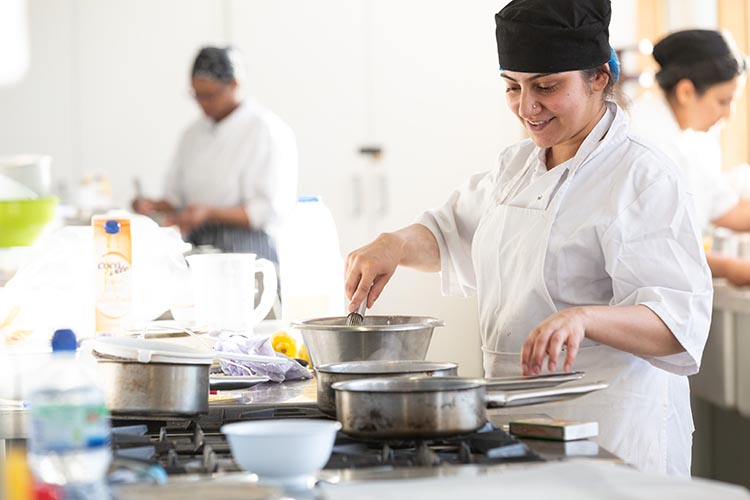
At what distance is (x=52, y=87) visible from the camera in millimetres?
5004

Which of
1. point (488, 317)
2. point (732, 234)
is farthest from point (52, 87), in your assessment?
point (488, 317)

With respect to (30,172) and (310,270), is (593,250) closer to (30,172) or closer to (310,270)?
(310,270)

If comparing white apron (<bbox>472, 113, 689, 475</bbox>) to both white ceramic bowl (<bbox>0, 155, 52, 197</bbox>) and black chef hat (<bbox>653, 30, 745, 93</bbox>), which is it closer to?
white ceramic bowl (<bbox>0, 155, 52, 197</bbox>)

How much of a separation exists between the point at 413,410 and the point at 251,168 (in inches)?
121

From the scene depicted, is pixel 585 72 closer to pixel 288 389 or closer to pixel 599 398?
pixel 599 398

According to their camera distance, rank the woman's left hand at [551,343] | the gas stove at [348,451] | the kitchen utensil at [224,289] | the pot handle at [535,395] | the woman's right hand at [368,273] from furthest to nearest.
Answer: the kitchen utensil at [224,289]
the woman's right hand at [368,273]
the woman's left hand at [551,343]
the pot handle at [535,395]
the gas stove at [348,451]

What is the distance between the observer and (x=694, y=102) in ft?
10.4

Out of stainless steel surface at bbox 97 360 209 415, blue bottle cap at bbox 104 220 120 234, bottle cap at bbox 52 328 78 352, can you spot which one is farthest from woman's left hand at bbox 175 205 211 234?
bottle cap at bbox 52 328 78 352

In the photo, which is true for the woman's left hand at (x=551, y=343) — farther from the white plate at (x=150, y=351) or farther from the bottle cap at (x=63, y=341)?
the bottle cap at (x=63, y=341)

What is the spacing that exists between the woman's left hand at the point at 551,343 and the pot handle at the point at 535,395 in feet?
0.30

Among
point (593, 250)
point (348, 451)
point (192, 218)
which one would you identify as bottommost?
point (348, 451)

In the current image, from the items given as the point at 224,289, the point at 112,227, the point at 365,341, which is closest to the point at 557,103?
the point at 365,341

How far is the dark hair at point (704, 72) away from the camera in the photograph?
310cm

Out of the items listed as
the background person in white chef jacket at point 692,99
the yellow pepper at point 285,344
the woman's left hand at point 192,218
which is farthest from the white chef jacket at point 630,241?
the woman's left hand at point 192,218
